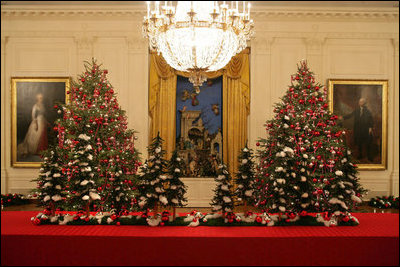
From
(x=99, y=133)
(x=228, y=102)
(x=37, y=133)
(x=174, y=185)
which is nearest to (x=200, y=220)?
(x=174, y=185)

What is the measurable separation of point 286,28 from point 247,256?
883cm

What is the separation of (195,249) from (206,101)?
7806 mm

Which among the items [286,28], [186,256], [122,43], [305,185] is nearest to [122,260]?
[186,256]

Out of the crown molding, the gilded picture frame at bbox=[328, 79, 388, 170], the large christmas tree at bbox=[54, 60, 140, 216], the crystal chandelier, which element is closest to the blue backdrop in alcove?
the crown molding

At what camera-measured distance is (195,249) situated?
3.61m

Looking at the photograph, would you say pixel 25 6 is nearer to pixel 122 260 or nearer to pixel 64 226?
pixel 64 226

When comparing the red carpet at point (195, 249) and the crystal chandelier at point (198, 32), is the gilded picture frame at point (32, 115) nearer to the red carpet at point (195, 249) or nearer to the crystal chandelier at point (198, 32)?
the crystal chandelier at point (198, 32)

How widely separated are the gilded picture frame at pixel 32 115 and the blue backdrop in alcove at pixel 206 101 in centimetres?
367

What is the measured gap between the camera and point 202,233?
3801 millimetres

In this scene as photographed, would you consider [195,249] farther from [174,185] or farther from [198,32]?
[198,32]

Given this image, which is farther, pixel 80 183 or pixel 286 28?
pixel 286 28

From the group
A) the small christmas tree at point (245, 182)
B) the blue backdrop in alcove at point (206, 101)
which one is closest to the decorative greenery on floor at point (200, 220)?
the small christmas tree at point (245, 182)

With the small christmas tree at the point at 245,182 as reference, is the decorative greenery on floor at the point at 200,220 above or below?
below

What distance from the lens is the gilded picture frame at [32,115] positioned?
10.6 m
